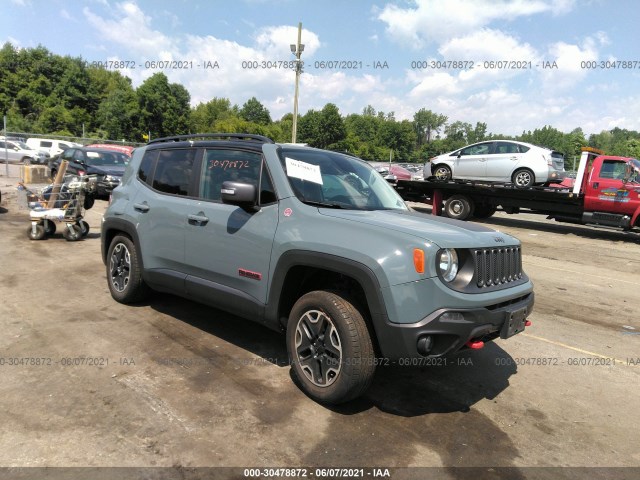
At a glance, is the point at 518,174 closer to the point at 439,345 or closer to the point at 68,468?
the point at 439,345

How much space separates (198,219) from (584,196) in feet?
39.6

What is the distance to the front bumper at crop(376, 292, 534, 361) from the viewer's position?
2971 millimetres

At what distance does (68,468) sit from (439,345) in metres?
2.30

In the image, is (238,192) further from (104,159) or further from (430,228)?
(104,159)

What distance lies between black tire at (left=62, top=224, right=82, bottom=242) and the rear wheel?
11186mm

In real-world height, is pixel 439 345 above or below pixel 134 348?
above

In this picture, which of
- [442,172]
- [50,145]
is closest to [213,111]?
[50,145]

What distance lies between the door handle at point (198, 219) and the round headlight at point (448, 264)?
2.16 metres

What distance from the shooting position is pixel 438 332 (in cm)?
297

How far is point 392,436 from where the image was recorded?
3.09m

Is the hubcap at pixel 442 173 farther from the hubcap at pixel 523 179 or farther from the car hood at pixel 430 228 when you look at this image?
the car hood at pixel 430 228

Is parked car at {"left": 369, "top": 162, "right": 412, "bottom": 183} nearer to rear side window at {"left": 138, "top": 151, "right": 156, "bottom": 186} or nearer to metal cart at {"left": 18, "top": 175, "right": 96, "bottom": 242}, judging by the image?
metal cart at {"left": 18, "top": 175, "right": 96, "bottom": 242}

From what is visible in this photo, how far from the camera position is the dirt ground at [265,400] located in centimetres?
284

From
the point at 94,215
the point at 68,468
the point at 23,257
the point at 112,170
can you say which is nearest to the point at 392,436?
the point at 68,468
